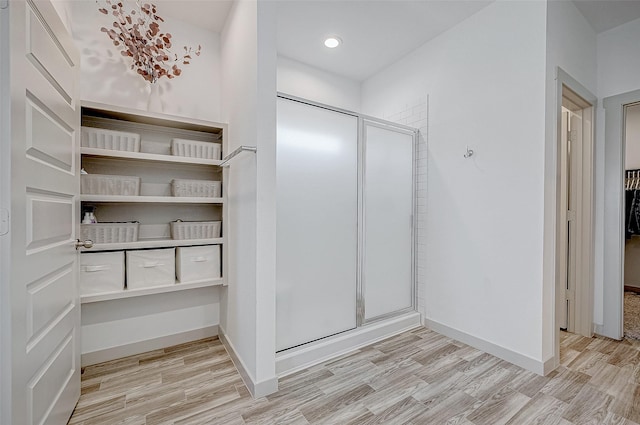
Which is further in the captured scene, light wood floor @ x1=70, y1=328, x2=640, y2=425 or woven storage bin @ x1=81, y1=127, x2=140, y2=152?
woven storage bin @ x1=81, y1=127, x2=140, y2=152

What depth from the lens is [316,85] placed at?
10.9 feet

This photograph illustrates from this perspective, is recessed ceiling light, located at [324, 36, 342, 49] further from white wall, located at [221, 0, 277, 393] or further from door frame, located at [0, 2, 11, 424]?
door frame, located at [0, 2, 11, 424]

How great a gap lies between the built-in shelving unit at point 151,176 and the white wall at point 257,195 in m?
0.47

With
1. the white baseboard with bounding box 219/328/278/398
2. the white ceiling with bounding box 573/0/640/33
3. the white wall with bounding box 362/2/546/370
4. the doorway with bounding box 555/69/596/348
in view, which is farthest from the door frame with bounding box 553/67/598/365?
the white baseboard with bounding box 219/328/278/398

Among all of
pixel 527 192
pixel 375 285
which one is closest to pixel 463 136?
pixel 527 192

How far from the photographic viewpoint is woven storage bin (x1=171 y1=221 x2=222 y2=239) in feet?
7.18

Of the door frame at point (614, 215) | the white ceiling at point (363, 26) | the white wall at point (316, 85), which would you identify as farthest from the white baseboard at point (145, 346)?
the door frame at point (614, 215)

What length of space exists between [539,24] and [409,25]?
3.22 ft

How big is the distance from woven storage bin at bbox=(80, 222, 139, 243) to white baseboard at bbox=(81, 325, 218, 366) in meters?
0.81

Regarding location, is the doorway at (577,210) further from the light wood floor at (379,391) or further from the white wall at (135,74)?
the white wall at (135,74)

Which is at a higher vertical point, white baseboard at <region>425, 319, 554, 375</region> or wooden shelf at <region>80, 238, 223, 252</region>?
wooden shelf at <region>80, 238, 223, 252</region>

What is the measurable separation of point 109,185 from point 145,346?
1.23m

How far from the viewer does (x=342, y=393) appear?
68.6 inches

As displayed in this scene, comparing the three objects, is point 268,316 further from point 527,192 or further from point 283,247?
point 527,192
